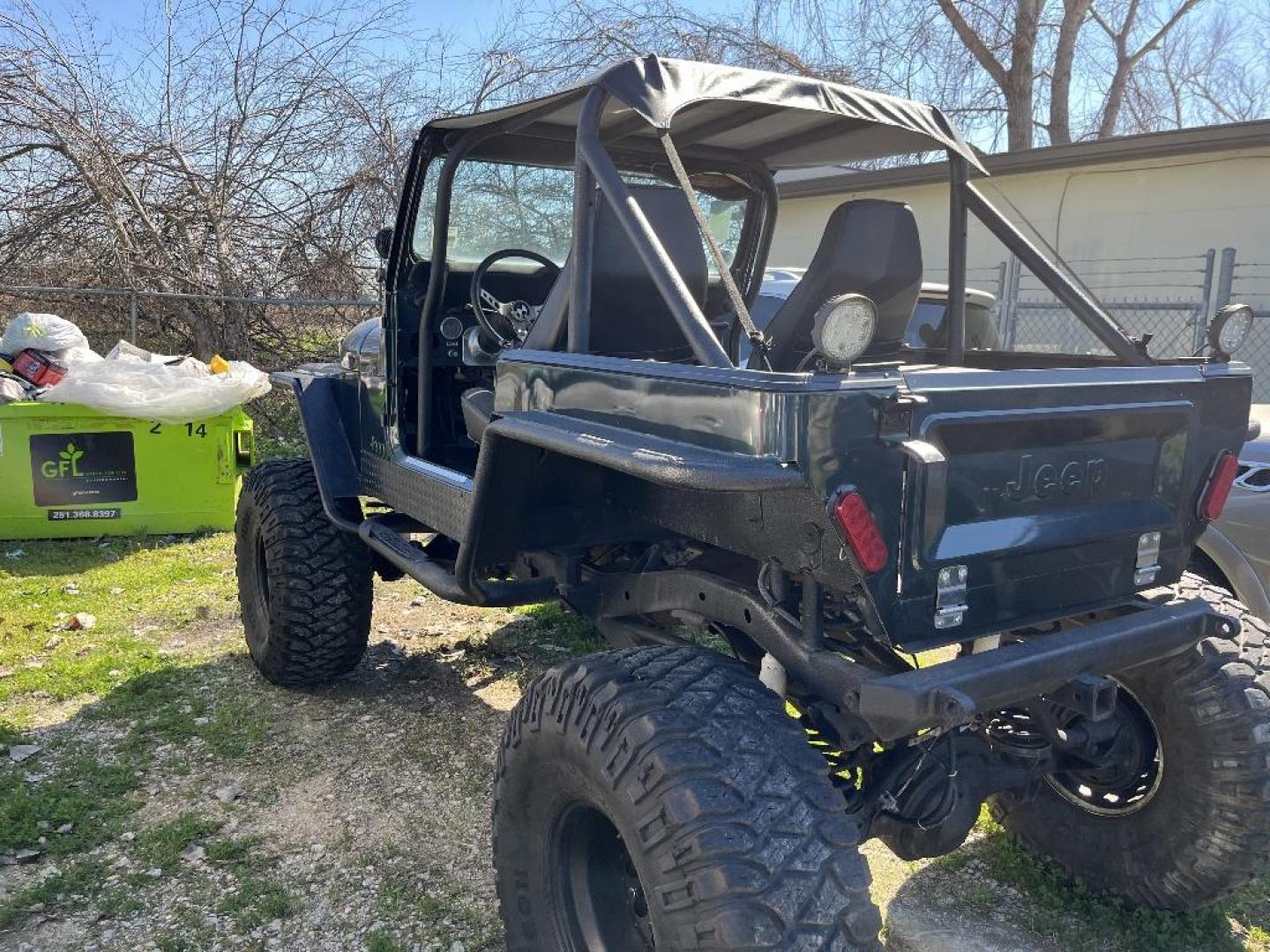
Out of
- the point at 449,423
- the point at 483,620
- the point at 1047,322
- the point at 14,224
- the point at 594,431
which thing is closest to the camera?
the point at 594,431

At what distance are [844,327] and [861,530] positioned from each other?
39 centimetres

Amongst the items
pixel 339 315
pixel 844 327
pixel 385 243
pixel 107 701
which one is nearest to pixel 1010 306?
pixel 339 315

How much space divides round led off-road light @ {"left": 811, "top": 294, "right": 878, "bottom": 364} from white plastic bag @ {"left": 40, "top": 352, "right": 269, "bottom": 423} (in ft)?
18.6

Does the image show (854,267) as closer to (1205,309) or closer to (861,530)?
(861,530)

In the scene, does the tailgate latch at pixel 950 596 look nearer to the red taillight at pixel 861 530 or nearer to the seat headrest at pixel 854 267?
the red taillight at pixel 861 530

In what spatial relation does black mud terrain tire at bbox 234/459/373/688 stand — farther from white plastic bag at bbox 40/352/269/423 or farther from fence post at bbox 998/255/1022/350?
fence post at bbox 998/255/1022/350

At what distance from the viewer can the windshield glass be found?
390 centimetres

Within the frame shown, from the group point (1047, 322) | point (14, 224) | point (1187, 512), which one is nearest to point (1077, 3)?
point (1047, 322)

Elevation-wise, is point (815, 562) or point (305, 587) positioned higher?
point (815, 562)

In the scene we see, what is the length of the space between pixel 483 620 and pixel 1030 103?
15471 millimetres

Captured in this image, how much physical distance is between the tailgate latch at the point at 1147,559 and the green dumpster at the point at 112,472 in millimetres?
5916

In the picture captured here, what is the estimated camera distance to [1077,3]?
16828 mm

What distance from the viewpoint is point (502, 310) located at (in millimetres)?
3951

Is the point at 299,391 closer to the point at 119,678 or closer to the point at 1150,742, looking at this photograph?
the point at 119,678
